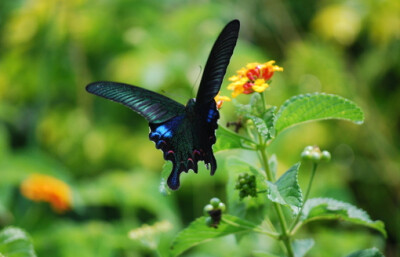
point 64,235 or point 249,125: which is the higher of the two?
point 249,125

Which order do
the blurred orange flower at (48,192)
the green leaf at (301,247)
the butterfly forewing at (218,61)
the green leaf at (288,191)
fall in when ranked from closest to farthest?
the green leaf at (288,191), the butterfly forewing at (218,61), the green leaf at (301,247), the blurred orange flower at (48,192)

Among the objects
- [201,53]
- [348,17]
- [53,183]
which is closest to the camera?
[53,183]

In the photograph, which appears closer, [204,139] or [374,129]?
[204,139]

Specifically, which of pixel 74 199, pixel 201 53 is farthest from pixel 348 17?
pixel 74 199

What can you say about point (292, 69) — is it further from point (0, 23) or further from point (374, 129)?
point (0, 23)

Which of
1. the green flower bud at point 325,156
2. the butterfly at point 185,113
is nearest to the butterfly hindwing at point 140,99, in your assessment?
the butterfly at point 185,113

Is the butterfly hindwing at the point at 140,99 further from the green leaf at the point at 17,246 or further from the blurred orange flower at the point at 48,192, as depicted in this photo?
the blurred orange flower at the point at 48,192

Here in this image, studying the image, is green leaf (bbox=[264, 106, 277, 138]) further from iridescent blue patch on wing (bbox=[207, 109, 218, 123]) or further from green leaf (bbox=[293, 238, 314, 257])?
green leaf (bbox=[293, 238, 314, 257])
